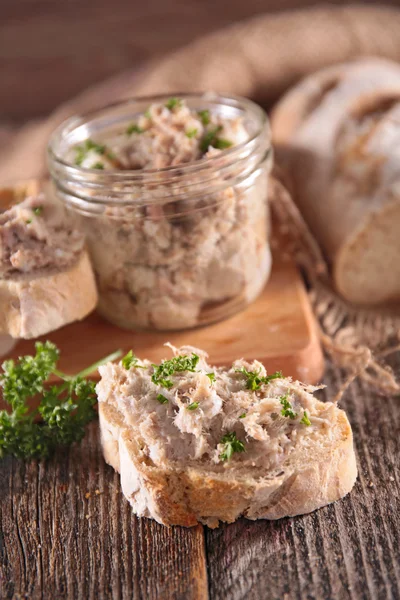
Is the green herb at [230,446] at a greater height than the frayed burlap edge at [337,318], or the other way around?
the green herb at [230,446]

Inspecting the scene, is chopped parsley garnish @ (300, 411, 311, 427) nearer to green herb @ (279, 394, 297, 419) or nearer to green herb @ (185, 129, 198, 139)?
green herb @ (279, 394, 297, 419)

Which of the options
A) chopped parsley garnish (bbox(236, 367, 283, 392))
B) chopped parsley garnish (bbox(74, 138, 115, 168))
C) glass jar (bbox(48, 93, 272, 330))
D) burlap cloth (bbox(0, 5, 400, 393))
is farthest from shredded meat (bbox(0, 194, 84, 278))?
burlap cloth (bbox(0, 5, 400, 393))

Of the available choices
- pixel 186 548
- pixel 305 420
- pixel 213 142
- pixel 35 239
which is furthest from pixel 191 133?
pixel 186 548

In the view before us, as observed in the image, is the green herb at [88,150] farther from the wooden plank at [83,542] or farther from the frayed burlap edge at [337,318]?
the wooden plank at [83,542]

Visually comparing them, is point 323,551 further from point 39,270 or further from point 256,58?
point 256,58

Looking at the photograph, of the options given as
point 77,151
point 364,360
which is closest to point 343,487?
point 364,360

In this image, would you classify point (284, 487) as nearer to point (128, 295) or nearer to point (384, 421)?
point (384, 421)

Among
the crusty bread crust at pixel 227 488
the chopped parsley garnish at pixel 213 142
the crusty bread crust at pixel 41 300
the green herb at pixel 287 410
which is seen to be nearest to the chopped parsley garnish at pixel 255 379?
the green herb at pixel 287 410
